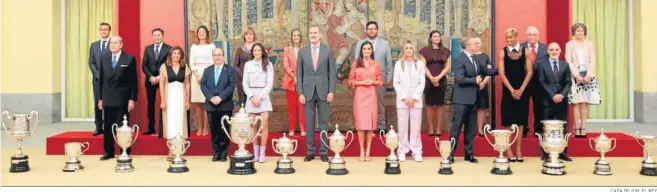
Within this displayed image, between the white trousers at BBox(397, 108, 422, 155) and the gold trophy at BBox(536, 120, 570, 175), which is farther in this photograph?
the white trousers at BBox(397, 108, 422, 155)

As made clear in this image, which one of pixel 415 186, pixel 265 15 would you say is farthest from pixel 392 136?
pixel 265 15

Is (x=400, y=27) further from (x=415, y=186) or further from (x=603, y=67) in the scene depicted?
(x=603, y=67)

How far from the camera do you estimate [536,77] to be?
8.02 meters

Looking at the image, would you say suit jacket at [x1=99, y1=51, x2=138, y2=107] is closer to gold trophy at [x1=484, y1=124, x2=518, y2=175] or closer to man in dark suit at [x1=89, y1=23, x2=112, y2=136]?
man in dark suit at [x1=89, y1=23, x2=112, y2=136]

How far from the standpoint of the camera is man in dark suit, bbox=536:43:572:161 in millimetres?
7727

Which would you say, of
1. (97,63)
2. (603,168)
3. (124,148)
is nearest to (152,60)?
(97,63)

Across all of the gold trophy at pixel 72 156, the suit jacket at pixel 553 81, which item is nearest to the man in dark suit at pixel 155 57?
the gold trophy at pixel 72 156

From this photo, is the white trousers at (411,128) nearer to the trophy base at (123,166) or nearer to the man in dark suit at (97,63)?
the trophy base at (123,166)

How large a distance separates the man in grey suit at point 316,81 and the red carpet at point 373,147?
544 mm

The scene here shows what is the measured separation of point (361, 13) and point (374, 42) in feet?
4.12

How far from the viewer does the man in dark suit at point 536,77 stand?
7977mm

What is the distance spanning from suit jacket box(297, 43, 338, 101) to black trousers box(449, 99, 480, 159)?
1.49 metres

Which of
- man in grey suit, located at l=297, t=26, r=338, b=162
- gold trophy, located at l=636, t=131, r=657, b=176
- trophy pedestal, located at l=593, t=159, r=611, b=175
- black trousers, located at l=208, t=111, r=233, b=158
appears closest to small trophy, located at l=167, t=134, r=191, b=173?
black trousers, located at l=208, t=111, r=233, b=158

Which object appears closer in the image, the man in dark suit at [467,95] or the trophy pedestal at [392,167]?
the trophy pedestal at [392,167]
